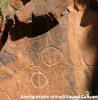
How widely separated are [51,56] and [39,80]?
32 centimetres

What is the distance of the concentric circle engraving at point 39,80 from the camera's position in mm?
3492

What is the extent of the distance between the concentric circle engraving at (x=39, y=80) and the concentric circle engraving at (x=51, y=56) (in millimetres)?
159

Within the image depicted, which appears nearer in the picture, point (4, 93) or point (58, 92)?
point (58, 92)

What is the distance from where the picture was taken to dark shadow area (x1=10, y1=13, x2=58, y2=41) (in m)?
3.52

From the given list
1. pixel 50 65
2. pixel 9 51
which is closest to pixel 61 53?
pixel 50 65

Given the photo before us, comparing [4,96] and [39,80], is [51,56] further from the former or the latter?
[4,96]

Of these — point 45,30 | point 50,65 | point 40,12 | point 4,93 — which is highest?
point 40,12

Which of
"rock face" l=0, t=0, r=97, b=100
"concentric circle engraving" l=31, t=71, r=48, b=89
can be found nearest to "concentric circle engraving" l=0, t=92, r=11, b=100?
"rock face" l=0, t=0, r=97, b=100

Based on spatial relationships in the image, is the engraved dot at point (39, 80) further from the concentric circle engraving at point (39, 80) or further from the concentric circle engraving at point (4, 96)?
the concentric circle engraving at point (4, 96)

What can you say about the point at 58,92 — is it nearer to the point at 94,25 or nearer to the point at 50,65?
the point at 50,65

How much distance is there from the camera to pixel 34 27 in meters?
3.64

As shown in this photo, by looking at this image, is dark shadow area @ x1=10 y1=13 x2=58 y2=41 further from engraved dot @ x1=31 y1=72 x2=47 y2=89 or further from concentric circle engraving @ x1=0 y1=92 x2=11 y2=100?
concentric circle engraving @ x1=0 y1=92 x2=11 y2=100

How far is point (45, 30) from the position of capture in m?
3.59

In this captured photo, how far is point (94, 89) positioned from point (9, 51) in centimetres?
116
